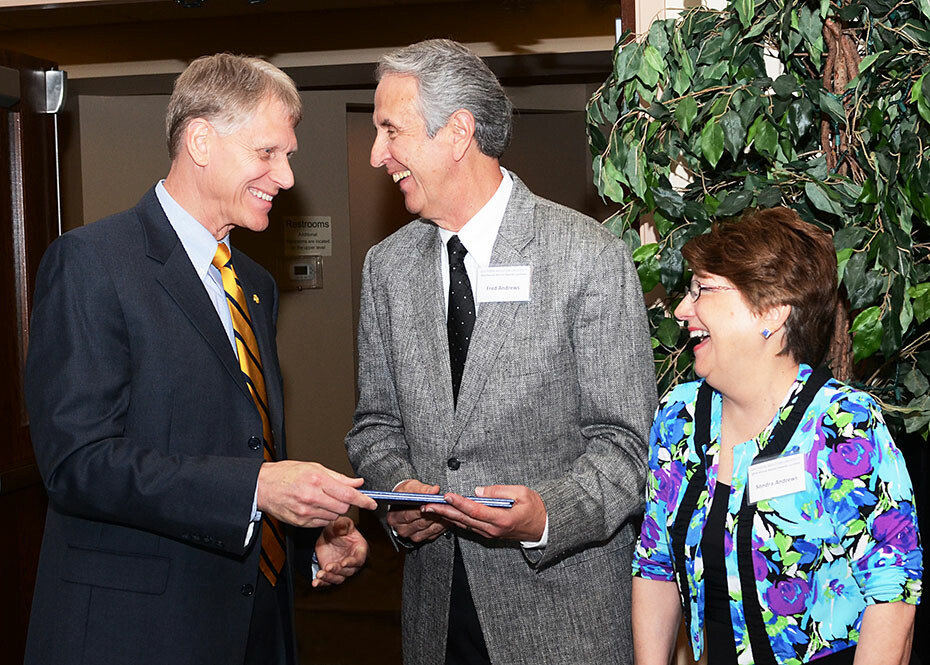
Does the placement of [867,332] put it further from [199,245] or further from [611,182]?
[199,245]

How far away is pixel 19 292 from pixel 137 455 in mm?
1905

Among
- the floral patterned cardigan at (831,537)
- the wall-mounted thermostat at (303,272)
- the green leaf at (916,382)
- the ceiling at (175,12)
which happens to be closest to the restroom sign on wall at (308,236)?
the wall-mounted thermostat at (303,272)

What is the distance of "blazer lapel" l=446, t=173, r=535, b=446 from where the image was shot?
2094 millimetres

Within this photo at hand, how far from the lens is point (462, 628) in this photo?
216 centimetres

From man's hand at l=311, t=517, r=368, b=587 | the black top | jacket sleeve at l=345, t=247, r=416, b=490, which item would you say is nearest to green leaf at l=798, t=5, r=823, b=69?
the black top

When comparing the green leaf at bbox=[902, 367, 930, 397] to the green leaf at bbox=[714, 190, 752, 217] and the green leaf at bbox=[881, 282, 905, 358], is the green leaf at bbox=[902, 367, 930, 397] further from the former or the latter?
the green leaf at bbox=[714, 190, 752, 217]

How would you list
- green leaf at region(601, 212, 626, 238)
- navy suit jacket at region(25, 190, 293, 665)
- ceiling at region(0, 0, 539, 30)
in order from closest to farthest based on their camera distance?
navy suit jacket at region(25, 190, 293, 665), green leaf at region(601, 212, 626, 238), ceiling at region(0, 0, 539, 30)

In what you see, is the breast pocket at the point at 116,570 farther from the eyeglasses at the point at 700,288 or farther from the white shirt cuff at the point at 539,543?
the eyeglasses at the point at 700,288

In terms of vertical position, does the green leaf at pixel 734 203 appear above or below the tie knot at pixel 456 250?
above

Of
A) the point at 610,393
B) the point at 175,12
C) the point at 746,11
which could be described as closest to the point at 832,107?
the point at 746,11

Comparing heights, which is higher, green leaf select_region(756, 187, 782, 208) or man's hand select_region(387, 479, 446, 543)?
green leaf select_region(756, 187, 782, 208)

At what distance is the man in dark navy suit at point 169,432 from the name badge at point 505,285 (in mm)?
542

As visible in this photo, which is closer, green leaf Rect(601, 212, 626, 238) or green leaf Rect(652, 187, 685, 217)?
green leaf Rect(652, 187, 685, 217)

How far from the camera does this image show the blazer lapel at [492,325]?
82.4 inches
